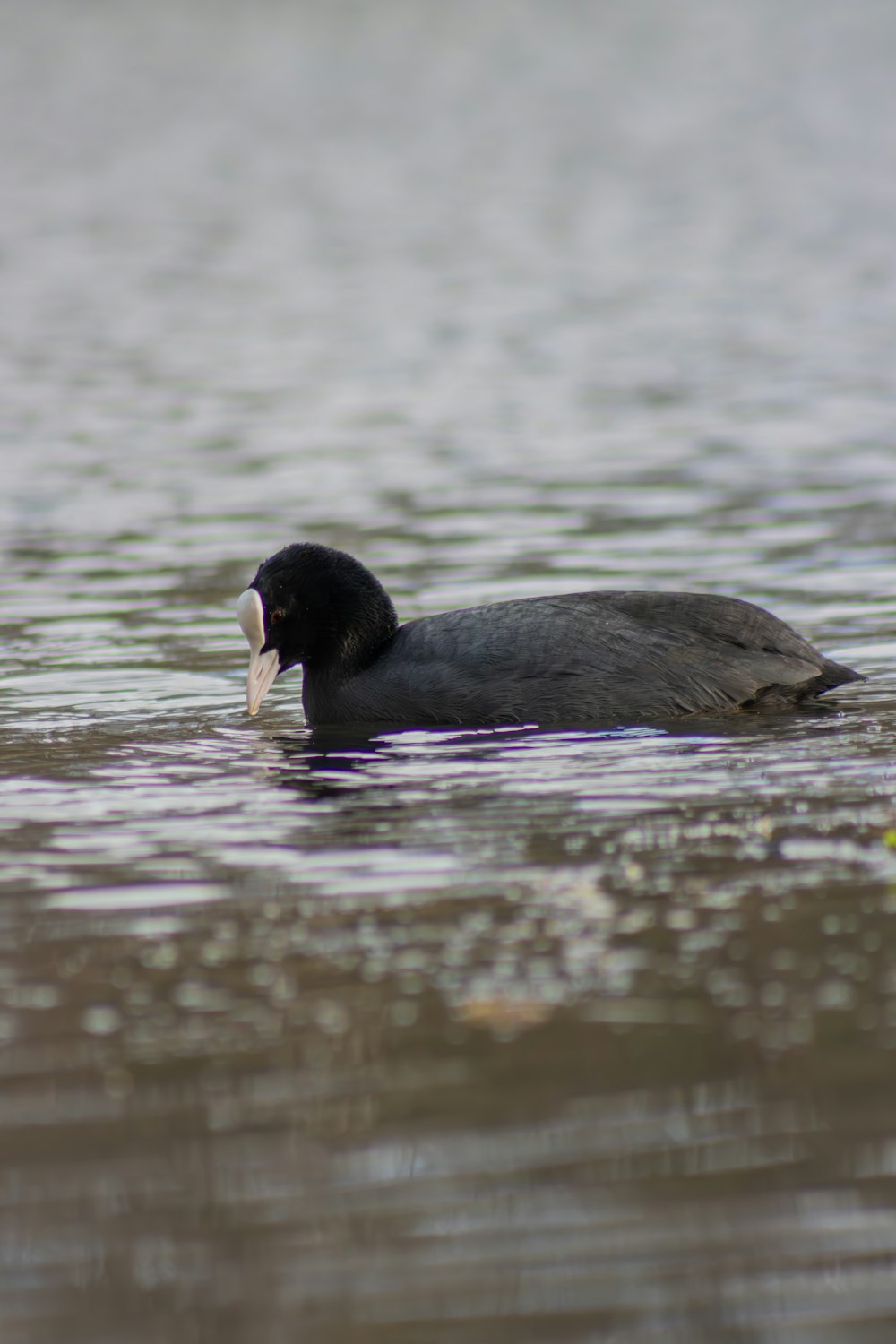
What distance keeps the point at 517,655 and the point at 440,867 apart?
2.39m

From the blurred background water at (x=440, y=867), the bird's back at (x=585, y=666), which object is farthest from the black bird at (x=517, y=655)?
the blurred background water at (x=440, y=867)

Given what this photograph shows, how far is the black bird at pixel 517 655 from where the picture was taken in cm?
820

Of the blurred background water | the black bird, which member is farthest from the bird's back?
the blurred background water

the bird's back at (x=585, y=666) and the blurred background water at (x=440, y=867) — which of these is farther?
the bird's back at (x=585, y=666)

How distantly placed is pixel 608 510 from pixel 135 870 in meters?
7.93

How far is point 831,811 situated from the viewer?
6477mm

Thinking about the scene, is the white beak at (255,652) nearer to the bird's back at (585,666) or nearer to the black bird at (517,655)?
the black bird at (517,655)

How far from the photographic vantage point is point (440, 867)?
19.5ft

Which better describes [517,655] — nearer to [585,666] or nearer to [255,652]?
[585,666]

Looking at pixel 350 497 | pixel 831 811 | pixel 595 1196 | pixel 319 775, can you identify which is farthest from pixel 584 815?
pixel 350 497

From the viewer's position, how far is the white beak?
8.52 meters

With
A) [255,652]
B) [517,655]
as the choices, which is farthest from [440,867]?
[255,652]

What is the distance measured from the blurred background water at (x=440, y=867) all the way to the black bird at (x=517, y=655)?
21 centimetres

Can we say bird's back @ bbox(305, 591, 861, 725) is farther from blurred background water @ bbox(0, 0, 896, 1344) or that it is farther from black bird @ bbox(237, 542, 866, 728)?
blurred background water @ bbox(0, 0, 896, 1344)
